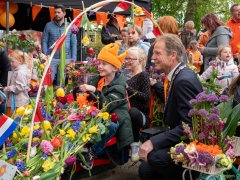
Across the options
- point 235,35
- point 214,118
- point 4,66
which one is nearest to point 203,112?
point 214,118

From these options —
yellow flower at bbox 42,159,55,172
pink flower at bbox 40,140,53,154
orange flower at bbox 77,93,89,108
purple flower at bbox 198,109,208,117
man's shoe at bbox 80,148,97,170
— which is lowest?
man's shoe at bbox 80,148,97,170

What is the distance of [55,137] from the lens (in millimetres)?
2875

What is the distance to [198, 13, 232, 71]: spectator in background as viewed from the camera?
623 cm

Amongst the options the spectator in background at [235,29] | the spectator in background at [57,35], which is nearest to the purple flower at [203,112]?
the spectator in background at [235,29]

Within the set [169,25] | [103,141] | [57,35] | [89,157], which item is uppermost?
[169,25]

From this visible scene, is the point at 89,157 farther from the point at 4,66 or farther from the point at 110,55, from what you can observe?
the point at 4,66

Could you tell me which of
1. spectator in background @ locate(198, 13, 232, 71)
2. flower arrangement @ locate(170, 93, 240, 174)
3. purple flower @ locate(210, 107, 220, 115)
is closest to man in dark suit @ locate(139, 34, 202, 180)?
flower arrangement @ locate(170, 93, 240, 174)

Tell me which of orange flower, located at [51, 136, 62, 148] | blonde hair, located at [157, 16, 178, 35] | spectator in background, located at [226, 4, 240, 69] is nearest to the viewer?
orange flower, located at [51, 136, 62, 148]

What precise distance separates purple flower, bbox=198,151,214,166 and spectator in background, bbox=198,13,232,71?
13.0 feet

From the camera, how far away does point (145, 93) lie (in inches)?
176

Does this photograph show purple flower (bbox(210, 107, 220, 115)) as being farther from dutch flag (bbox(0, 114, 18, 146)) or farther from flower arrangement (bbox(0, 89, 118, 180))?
dutch flag (bbox(0, 114, 18, 146))

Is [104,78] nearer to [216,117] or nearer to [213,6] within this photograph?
[216,117]

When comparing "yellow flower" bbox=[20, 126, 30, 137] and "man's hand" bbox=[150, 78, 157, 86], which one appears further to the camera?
"man's hand" bbox=[150, 78, 157, 86]

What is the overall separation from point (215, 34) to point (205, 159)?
4110 millimetres
